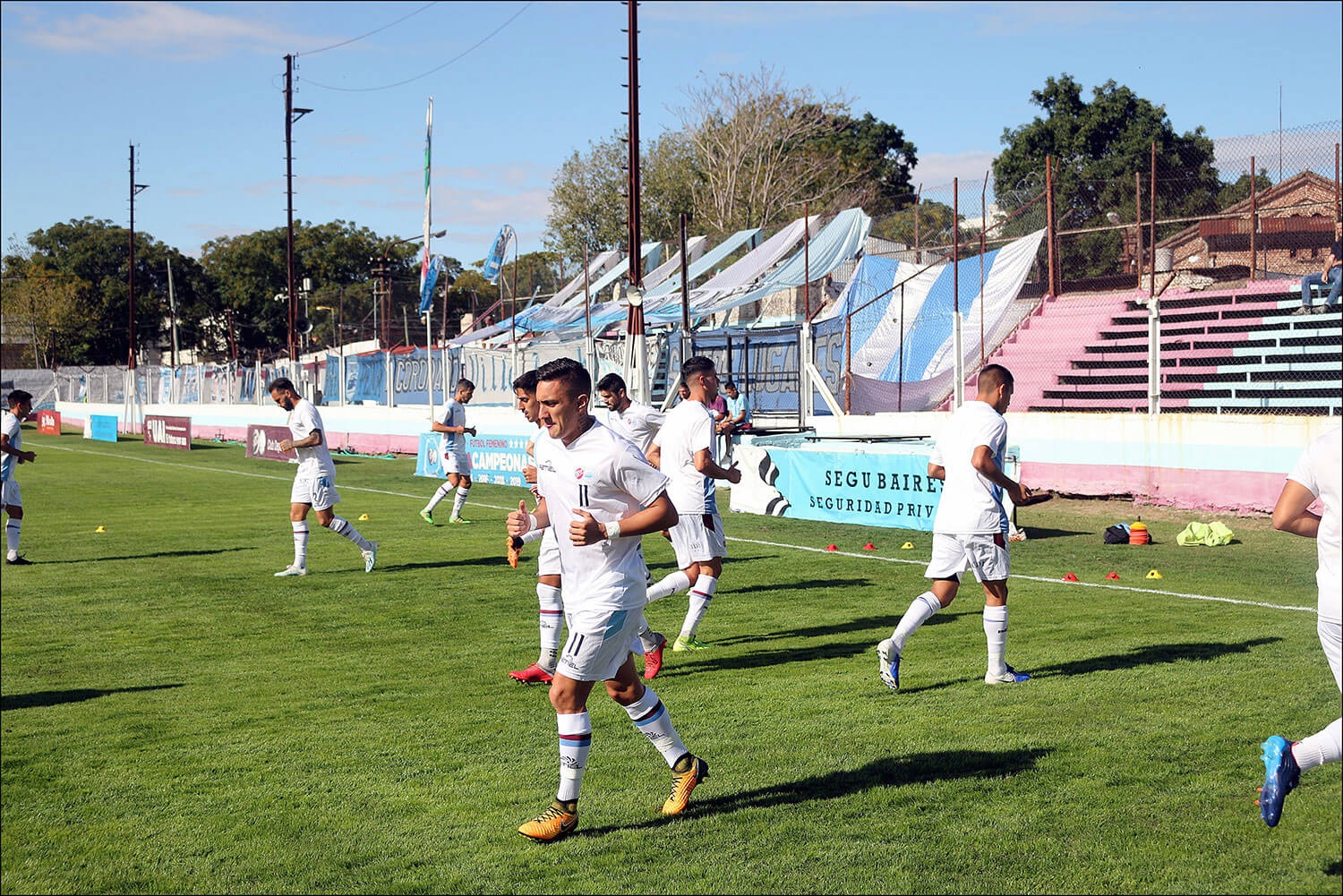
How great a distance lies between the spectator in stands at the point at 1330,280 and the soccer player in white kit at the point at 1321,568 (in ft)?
62.7

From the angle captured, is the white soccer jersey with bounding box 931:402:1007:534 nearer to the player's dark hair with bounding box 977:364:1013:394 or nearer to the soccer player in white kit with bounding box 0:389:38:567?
the player's dark hair with bounding box 977:364:1013:394

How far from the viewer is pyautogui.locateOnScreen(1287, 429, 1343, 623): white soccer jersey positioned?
4508 mm

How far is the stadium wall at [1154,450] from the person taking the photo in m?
16.9

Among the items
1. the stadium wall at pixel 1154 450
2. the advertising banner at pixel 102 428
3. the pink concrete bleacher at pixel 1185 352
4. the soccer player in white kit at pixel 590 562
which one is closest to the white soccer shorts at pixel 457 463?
Answer: the stadium wall at pixel 1154 450

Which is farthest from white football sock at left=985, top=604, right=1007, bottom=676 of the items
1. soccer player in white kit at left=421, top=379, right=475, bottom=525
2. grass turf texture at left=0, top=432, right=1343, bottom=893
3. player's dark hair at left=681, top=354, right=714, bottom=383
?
soccer player in white kit at left=421, top=379, right=475, bottom=525

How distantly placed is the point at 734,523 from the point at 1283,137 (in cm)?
1214

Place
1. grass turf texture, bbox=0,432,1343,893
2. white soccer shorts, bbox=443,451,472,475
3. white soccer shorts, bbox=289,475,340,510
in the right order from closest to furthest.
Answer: grass turf texture, bbox=0,432,1343,893 → white soccer shorts, bbox=289,475,340,510 → white soccer shorts, bbox=443,451,472,475

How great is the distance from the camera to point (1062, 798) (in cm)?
575

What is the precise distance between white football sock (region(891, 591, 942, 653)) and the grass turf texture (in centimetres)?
37

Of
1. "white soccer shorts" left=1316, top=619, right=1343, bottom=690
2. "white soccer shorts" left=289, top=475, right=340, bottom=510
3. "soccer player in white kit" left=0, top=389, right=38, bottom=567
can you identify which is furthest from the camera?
"soccer player in white kit" left=0, top=389, right=38, bottom=567

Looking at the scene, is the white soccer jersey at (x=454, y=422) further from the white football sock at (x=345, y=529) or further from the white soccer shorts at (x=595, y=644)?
the white soccer shorts at (x=595, y=644)

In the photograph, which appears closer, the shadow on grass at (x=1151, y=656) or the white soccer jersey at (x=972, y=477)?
the white soccer jersey at (x=972, y=477)

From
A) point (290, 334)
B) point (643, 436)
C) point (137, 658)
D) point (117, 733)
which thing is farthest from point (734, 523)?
point (290, 334)

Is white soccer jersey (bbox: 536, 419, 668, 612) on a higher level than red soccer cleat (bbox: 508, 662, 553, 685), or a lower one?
higher
